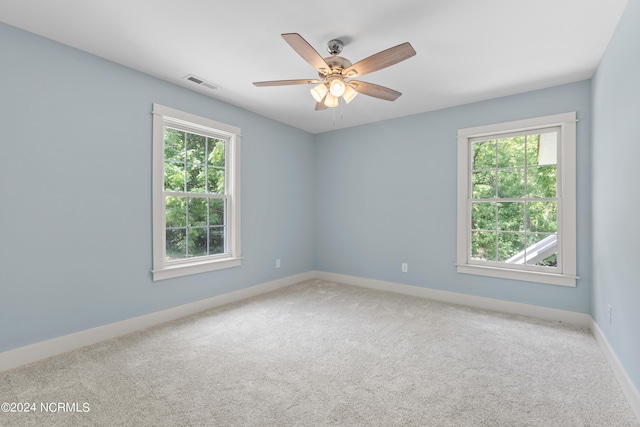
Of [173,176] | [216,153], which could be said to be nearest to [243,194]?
[216,153]

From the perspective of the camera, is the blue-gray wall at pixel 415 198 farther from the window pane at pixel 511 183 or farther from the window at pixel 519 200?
the window pane at pixel 511 183

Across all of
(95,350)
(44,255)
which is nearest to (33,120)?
(44,255)

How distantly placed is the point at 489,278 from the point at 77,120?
456 centimetres

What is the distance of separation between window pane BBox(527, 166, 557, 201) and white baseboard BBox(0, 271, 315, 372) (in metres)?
3.72

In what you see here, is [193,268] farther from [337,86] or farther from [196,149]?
[337,86]

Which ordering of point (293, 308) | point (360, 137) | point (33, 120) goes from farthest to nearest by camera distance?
point (360, 137) → point (293, 308) → point (33, 120)

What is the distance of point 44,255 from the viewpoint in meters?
Answer: 2.33

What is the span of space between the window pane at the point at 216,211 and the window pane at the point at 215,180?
0.42 ft

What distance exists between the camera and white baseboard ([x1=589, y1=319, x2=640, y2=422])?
1726 mm

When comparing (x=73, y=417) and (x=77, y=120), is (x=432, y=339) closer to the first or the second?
(x=73, y=417)

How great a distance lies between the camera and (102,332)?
103 inches

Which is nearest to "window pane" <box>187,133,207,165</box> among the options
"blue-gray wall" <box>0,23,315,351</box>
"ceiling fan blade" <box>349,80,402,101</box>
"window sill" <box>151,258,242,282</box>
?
"blue-gray wall" <box>0,23,315,351</box>

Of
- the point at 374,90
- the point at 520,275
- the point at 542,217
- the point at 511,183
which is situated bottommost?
the point at 520,275

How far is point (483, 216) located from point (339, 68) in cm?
269
